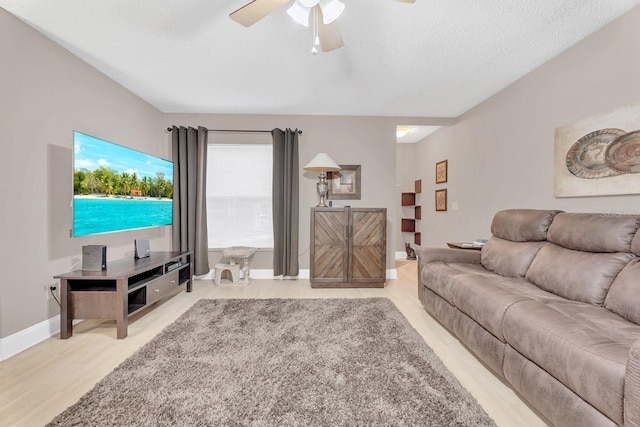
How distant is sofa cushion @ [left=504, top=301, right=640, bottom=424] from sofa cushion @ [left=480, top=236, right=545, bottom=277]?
25.1 inches

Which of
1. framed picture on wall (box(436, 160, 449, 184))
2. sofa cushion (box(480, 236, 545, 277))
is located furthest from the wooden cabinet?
framed picture on wall (box(436, 160, 449, 184))

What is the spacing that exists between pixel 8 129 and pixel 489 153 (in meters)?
4.53

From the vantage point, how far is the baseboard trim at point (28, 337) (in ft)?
6.43

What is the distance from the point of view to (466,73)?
9.20 ft

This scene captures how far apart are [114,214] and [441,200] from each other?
175 inches

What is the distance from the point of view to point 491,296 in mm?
1812

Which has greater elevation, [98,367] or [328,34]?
[328,34]

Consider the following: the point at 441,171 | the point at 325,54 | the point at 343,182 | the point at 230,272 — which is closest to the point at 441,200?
the point at 441,171

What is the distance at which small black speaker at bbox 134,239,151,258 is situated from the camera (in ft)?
9.62

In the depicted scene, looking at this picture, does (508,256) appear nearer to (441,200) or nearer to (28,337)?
(441,200)

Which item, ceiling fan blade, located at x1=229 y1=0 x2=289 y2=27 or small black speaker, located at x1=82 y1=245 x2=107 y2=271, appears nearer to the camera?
ceiling fan blade, located at x1=229 y1=0 x2=289 y2=27

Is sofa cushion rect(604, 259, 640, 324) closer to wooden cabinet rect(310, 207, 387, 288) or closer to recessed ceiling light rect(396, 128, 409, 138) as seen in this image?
wooden cabinet rect(310, 207, 387, 288)

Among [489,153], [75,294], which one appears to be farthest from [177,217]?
[489,153]

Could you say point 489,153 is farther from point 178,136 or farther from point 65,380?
point 65,380
